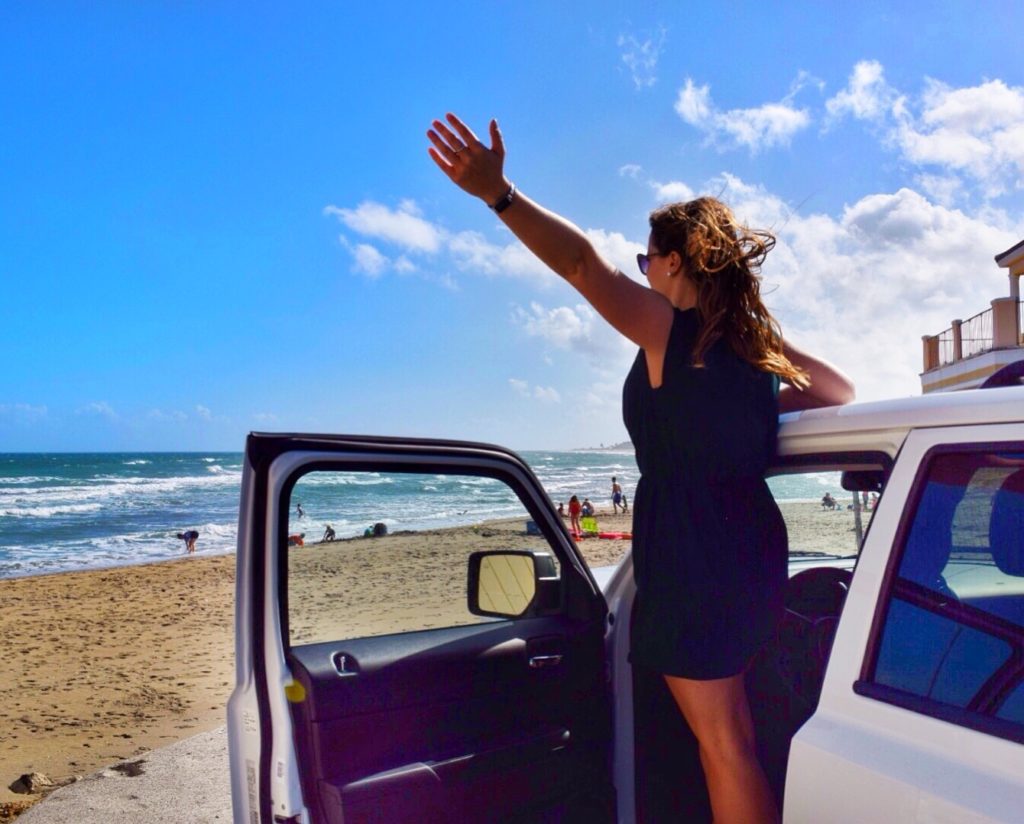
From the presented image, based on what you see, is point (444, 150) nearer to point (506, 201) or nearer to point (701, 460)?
point (506, 201)

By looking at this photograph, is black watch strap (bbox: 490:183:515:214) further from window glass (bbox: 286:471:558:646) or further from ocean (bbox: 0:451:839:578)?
ocean (bbox: 0:451:839:578)

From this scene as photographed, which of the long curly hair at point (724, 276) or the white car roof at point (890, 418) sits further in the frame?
the long curly hair at point (724, 276)

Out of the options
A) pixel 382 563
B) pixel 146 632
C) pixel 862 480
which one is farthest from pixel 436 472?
pixel 382 563

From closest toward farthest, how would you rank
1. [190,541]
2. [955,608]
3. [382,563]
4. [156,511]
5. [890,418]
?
[955,608], [890,418], [382,563], [190,541], [156,511]

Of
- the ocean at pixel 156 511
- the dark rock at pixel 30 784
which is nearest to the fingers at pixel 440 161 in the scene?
the dark rock at pixel 30 784

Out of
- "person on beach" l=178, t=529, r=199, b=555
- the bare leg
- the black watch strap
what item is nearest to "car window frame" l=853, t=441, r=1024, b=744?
the bare leg

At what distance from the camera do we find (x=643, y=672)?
2.55 m

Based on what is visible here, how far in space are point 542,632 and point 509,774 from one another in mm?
382

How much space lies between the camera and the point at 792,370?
2123 millimetres

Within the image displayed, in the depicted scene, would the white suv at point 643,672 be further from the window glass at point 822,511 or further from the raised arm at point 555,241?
the raised arm at point 555,241

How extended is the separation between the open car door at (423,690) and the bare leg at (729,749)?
0.50m

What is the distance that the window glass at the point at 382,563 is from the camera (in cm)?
1122

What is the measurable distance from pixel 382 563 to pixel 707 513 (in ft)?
57.1

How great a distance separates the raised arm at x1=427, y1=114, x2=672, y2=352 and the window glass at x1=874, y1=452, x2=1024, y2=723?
630 millimetres
